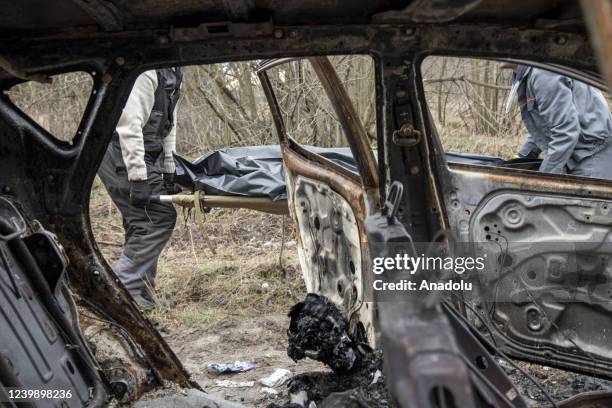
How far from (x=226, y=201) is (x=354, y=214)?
211 centimetres

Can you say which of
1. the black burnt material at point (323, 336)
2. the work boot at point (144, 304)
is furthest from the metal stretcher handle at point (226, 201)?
the black burnt material at point (323, 336)

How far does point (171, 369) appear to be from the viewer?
Result: 90.7 inches

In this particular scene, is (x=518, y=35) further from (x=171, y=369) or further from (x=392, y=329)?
(x=171, y=369)

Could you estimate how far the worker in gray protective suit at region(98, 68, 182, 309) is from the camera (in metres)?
4.41

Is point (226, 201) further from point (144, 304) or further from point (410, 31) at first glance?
point (410, 31)

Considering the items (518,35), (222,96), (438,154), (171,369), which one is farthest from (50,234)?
(222,96)

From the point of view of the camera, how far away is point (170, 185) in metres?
4.86

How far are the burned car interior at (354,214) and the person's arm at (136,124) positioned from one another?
167 centimetres

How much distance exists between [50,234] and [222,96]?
22.5 ft

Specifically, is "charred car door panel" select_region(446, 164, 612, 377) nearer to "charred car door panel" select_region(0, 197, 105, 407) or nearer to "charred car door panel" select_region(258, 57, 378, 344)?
"charred car door panel" select_region(258, 57, 378, 344)

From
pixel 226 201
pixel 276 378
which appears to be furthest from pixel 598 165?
pixel 226 201

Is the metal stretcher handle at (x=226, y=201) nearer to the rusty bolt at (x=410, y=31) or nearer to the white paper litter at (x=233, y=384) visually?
the white paper litter at (x=233, y=384)

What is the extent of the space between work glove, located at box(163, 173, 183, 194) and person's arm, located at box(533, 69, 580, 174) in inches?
112

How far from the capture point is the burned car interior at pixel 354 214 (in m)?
1.83
